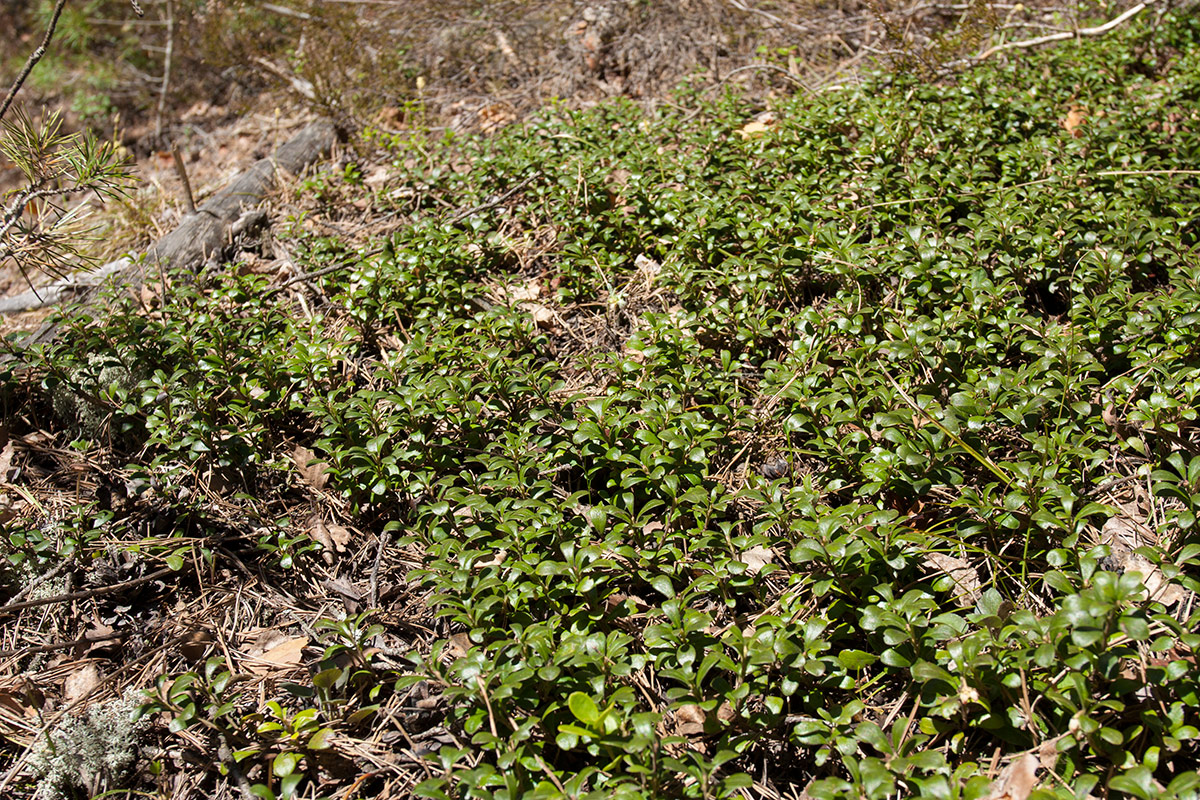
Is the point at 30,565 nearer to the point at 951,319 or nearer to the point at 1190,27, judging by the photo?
the point at 951,319

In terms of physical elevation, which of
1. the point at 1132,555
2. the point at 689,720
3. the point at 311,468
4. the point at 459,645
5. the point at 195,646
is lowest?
the point at 1132,555

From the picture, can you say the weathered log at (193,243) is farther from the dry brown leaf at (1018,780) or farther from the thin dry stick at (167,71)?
the dry brown leaf at (1018,780)

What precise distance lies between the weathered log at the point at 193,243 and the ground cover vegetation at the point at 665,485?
263mm

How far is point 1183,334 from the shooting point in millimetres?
2926

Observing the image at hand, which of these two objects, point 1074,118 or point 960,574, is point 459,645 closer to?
point 960,574

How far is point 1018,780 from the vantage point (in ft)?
6.57

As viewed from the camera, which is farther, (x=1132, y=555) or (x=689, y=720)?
(x=1132, y=555)

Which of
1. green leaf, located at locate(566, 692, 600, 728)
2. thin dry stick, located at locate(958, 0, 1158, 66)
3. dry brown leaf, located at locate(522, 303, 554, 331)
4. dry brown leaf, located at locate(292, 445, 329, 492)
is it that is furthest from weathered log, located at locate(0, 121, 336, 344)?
thin dry stick, located at locate(958, 0, 1158, 66)

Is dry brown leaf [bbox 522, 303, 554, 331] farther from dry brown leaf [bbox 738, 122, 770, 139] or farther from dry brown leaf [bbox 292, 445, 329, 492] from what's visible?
dry brown leaf [bbox 738, 122, 770, 139]

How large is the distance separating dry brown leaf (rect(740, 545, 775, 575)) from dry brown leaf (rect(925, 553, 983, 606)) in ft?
1.71

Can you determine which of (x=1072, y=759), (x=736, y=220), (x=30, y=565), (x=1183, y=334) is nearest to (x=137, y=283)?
(x=30, y=565)

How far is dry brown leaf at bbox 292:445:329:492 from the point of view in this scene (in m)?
3.24

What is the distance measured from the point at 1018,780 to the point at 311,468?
275 cm

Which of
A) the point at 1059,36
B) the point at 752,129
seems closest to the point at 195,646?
the point at 752,129
